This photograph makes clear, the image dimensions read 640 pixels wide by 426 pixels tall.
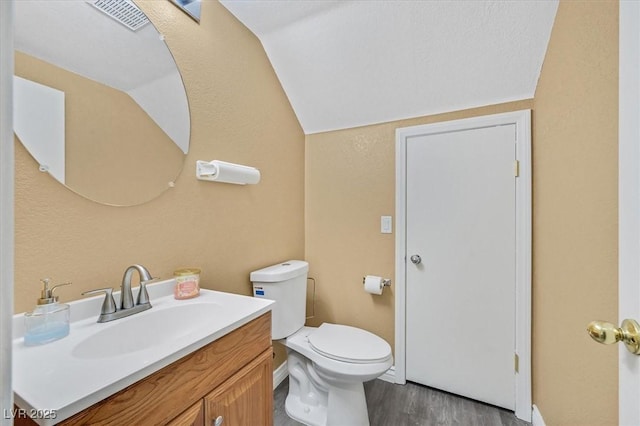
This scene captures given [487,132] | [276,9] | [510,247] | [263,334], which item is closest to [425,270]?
[510,247]

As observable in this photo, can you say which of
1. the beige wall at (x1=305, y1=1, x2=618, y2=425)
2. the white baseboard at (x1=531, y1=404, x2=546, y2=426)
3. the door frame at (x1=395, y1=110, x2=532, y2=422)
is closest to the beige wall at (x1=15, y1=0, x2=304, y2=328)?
the beige wall at (x1=305, y1=1, x2=618, y2=425)

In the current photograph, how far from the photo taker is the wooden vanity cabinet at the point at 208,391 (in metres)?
0.58

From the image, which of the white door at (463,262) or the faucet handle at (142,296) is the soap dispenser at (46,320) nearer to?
the faucet handle at (142,296)

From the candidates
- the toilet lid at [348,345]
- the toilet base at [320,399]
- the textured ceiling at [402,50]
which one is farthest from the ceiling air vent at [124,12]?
the toilet base at [320,399]

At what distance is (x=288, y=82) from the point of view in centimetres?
192

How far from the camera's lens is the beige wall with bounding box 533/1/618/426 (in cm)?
79

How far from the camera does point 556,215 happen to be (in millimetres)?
1214

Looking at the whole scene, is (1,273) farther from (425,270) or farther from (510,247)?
(510,247)

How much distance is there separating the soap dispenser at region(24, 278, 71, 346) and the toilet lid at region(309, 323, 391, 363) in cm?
108

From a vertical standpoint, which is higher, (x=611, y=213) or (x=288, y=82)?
(x=288, y=82)

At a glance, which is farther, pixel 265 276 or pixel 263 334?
pixel 265 276

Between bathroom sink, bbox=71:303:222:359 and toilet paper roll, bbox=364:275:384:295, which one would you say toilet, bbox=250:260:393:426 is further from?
bathroom sink, bbox=71:303:222:359

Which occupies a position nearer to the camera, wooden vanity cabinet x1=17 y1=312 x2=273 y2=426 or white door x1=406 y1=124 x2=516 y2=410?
wooden vanity cabinet x1=17 y1=312 x2=273 y2=426

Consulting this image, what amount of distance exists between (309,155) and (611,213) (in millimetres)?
1763
